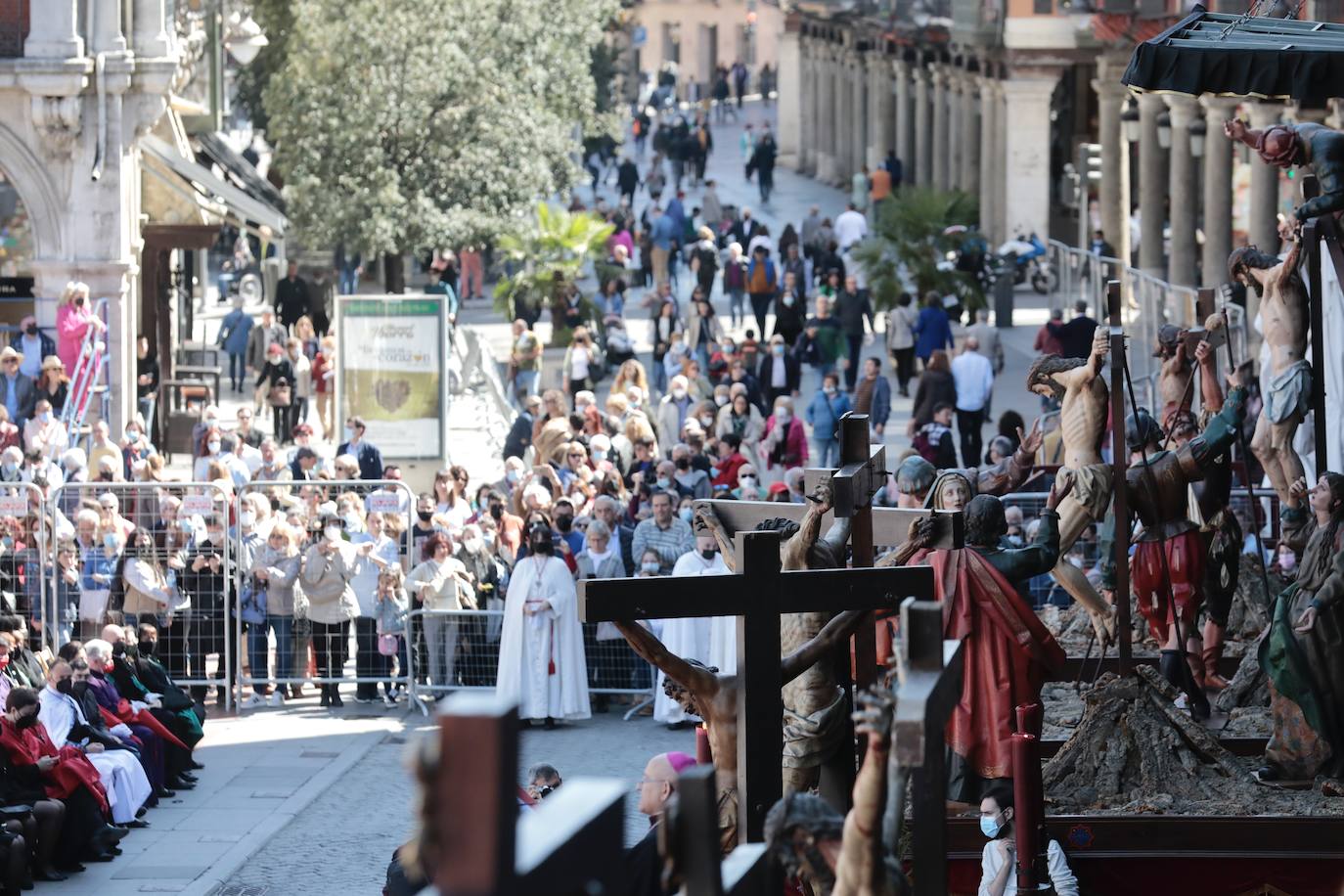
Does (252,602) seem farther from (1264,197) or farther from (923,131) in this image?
(923,131)

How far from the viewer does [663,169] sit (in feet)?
213

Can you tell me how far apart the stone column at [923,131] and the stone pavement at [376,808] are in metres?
36.2

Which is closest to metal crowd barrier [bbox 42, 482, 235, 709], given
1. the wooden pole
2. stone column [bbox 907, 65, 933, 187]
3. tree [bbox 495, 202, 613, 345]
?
the wooden pole

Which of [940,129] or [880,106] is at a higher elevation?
[880,106]

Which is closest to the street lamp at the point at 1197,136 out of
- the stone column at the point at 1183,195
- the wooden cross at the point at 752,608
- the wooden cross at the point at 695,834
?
the stone column at the point at 1183,195

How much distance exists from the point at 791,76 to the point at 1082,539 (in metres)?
53.0

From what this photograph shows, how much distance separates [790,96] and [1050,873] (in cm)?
6181

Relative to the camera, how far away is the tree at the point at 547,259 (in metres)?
36.0

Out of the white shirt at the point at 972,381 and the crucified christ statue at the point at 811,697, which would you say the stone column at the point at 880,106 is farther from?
the crucified christ statue at the point at 811,697

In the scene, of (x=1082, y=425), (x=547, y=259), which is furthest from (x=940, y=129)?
(x=1082, y=425)

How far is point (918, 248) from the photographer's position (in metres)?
36.8

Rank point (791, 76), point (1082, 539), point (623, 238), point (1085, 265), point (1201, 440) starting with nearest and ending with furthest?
point (1201, 440), point (1082, 539), point (1085, 265), point (623, 238), point (791, 76)

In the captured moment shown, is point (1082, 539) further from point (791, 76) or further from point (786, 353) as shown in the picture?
point (791, 76)

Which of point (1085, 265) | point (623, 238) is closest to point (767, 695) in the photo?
point (1085, 265)
